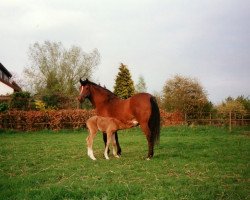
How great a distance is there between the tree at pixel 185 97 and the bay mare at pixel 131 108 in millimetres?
22602

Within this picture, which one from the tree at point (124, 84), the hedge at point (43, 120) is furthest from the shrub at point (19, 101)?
the tree at point (124, 84)

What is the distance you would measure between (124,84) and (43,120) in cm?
2138

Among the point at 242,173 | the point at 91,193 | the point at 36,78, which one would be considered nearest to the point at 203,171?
the point at 242,173

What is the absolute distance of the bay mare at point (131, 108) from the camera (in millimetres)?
12852

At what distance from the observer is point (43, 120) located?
29906 millimetres

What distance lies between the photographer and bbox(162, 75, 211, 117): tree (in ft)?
121

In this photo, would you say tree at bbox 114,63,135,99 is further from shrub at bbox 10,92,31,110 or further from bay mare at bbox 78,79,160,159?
bay mare at bbox 78,79,160,159

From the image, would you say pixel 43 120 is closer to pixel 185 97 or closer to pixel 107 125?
pixel 185 97

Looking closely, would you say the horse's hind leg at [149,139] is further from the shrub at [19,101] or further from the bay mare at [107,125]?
the shrub at [19,101]

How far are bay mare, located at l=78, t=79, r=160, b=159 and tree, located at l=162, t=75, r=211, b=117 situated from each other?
22602mm

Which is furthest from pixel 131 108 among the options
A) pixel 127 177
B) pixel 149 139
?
pixel 127 177

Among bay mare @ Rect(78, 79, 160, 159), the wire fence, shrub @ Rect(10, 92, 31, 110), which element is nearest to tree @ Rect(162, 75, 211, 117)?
the wire fence

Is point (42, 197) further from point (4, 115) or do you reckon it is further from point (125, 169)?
point (4, 115)

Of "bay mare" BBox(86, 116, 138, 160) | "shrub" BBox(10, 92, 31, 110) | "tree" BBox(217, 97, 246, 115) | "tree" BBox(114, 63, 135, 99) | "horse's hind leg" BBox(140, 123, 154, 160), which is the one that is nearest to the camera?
"horse's hind leg" BBox(140, 123, 154, 160)
